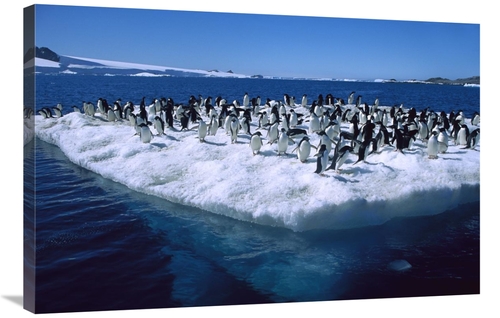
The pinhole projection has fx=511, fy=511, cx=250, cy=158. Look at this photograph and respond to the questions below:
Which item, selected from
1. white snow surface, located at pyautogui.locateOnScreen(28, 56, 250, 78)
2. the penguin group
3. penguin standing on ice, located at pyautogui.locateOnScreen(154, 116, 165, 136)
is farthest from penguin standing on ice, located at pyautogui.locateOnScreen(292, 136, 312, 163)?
penguin standing on ice, located at pyautogui.locateOnScreen(154, 116, 165, 136)

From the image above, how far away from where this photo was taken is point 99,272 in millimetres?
5762

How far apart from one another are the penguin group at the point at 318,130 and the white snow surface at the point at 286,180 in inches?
5.4

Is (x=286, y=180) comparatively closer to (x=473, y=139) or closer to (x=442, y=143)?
(x=442, y=143)

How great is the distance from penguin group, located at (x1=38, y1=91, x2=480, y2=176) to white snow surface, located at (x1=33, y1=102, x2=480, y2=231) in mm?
137

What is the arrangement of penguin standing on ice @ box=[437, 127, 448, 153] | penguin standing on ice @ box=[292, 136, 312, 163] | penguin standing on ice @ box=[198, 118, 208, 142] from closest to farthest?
penguin standing on ice @ box=[292, 136, 312, 163] → penguin standing on ice @ box=[437, 127, 448, 153] → penguin standing on ice @ box=[198, 118, 208, 142]

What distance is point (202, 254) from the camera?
635 cm

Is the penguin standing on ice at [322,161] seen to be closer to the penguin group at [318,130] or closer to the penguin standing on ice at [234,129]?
the penguin group at [318,130]

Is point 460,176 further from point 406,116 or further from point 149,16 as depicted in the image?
point 149,16

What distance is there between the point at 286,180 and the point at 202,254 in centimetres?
182

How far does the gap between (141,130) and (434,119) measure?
6290mm

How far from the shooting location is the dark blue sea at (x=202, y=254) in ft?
18.6

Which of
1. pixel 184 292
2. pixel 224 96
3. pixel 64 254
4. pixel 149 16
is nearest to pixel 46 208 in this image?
pixel 64 254

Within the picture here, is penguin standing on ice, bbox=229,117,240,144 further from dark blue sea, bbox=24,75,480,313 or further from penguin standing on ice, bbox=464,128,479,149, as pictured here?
penguin standing on ice, bbox=464,128,479,149

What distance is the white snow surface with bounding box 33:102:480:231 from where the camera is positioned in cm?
701
